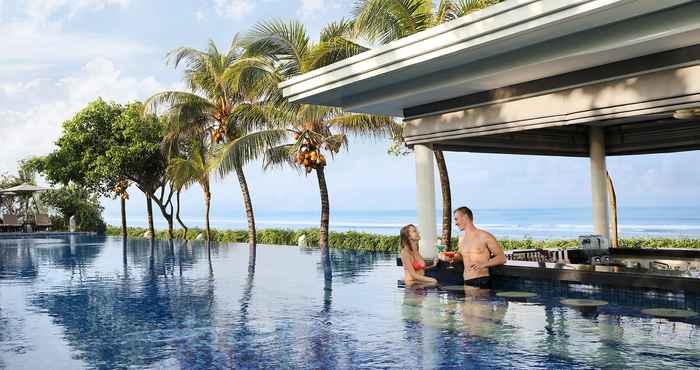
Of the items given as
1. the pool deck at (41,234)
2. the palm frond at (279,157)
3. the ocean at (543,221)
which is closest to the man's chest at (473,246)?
the palm frond at (279,157)

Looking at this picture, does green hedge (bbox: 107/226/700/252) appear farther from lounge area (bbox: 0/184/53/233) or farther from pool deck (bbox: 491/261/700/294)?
lounge area (bbox: 0/184/53/233)

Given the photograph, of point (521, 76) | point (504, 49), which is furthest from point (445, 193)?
point (504, 49)

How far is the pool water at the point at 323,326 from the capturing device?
6105 mm

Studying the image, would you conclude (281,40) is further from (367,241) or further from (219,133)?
(367,241)

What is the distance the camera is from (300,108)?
1750cm

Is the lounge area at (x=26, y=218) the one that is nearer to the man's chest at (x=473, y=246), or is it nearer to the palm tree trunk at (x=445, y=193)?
the palm tree trunk at (x=445, y=193)

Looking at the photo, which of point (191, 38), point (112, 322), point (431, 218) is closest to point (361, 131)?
point (431, 218)

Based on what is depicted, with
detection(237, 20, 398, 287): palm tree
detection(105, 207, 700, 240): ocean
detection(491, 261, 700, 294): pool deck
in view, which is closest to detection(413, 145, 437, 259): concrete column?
detection(491, 261, 700, 294): pool deck

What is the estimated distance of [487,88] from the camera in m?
9.77

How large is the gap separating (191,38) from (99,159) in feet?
175

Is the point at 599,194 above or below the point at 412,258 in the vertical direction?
above

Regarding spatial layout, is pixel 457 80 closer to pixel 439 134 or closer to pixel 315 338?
pixel 439 134

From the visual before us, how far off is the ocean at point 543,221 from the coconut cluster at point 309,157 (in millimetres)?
24706

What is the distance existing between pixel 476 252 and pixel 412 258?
3.79 ft
